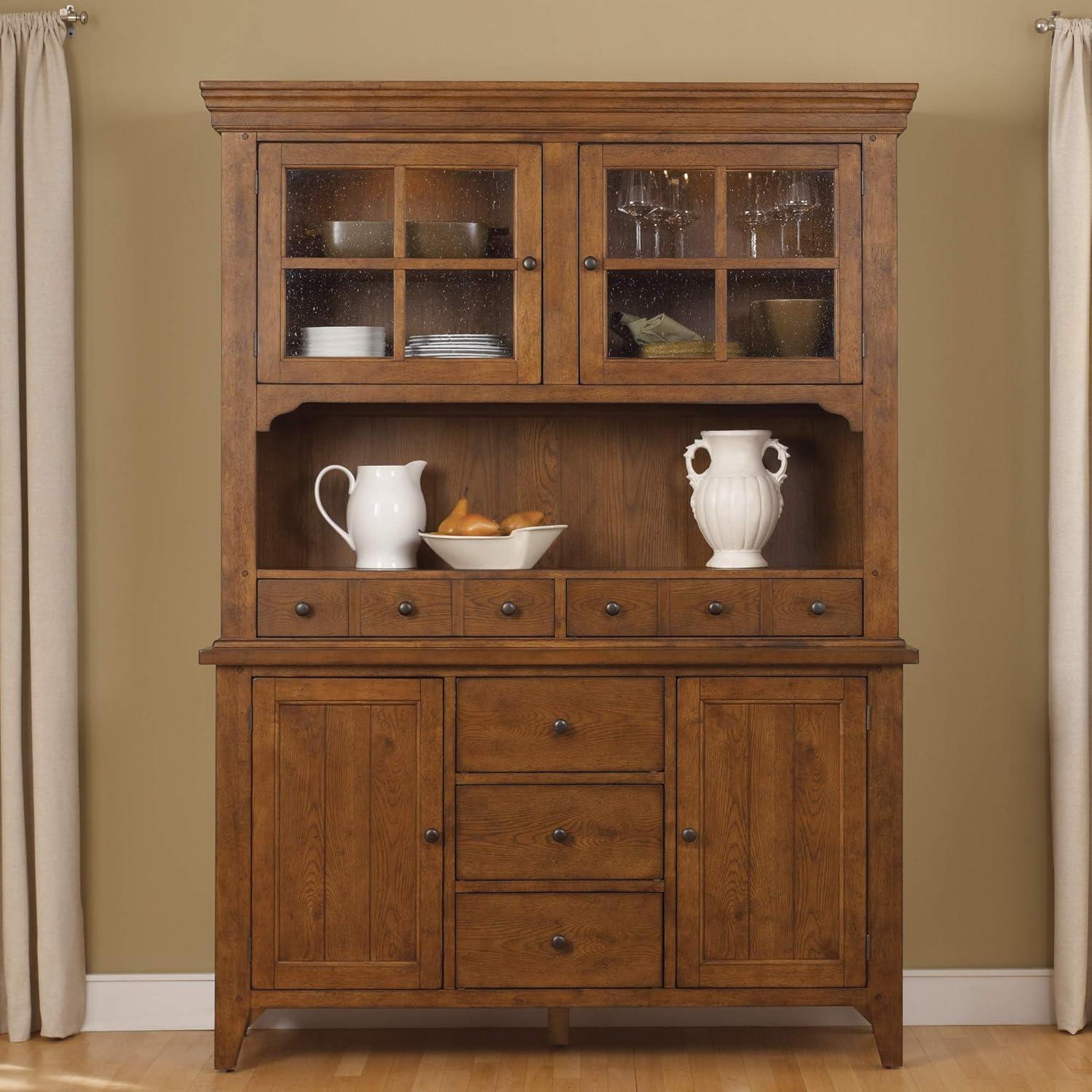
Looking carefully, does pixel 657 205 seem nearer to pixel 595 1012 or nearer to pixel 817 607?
pixel 817 607

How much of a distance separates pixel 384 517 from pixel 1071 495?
1.50m

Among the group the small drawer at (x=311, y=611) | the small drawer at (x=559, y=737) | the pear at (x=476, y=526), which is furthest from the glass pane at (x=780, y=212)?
the small drawer at (x=311, y=611)

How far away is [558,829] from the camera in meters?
2.52

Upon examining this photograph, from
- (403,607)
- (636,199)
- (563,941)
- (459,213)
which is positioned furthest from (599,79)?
(563,941)

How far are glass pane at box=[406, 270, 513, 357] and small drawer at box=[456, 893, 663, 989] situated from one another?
111 cm

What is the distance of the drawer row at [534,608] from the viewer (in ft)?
8.28

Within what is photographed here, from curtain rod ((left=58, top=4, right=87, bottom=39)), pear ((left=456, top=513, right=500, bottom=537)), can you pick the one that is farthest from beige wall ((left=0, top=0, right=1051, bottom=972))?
pear ((left=456, top=513, right=500, bottom=537))

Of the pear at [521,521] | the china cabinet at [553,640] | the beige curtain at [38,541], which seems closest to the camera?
the china cabinet at [553,640]

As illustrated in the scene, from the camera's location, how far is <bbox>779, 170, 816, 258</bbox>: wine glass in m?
2.55

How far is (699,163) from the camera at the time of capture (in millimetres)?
2543

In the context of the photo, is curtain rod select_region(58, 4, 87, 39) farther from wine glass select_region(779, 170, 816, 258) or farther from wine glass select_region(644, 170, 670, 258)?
wine glass select_region(779, 170, 816, 258)

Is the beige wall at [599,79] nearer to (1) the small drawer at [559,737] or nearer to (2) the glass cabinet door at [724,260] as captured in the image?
(2) the glass cabinet door at [724,260]

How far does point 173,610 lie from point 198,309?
698 mm

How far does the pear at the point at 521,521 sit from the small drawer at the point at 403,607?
189 mm
